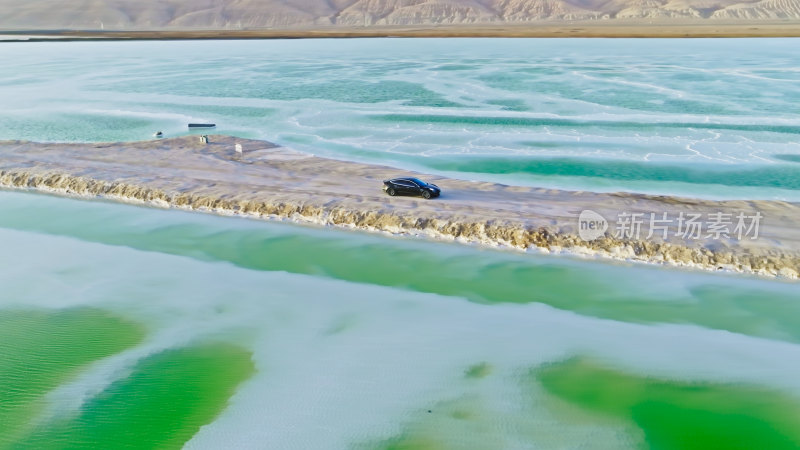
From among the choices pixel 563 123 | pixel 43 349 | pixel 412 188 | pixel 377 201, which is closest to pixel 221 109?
pixel 563 123

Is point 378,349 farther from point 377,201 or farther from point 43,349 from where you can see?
point 377,201

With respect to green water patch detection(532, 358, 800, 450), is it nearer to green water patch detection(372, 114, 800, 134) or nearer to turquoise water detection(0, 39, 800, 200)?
turquoise water detection(0, 39, 800, 200)

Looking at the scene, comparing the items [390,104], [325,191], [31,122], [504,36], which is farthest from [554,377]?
[504,36]

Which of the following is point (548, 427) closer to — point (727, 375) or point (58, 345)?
point (727, 375)

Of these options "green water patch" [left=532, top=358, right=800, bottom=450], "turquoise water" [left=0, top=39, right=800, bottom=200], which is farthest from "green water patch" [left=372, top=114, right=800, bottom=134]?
"green water patch" [left=532, top=358, right=800, bottom=450]

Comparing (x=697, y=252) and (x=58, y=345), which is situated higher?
(x=697, y=252)
